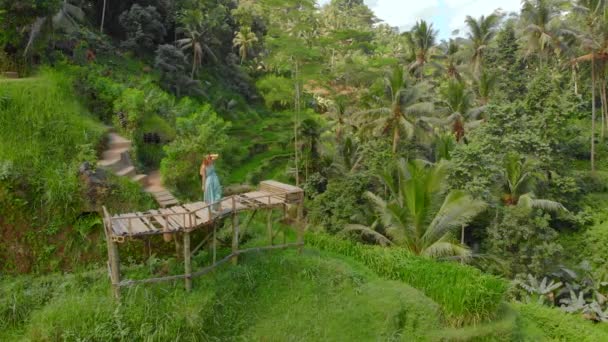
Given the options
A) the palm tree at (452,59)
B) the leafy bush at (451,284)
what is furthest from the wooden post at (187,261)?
the palm tree at (452,59)

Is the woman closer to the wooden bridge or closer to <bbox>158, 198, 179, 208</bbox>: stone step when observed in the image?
the wooden bridge

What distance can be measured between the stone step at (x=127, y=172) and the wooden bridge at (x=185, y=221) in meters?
2.66

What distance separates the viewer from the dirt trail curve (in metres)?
11.5

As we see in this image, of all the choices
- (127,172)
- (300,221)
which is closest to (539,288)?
(300,221)

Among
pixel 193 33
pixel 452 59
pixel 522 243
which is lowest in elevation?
pixel 522 243

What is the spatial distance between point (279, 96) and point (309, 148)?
2646 mm

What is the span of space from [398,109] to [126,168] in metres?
10.9

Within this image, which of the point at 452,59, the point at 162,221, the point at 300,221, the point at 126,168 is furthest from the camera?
the point at 452,59

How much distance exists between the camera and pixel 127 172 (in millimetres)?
11891

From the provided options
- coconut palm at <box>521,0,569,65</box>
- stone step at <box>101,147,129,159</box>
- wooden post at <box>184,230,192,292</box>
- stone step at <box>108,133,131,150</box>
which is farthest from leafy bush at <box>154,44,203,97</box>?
coconut palm at <box>521,0,569,65</box>

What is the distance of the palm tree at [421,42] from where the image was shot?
100 ft

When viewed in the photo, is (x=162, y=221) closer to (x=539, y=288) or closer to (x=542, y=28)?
(x=539, y=288)

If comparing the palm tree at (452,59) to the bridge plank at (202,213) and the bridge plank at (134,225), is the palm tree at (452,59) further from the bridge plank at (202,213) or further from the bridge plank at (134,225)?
the bridge plank at (134,225)

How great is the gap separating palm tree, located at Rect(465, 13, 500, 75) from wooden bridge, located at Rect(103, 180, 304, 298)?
2581 cm
